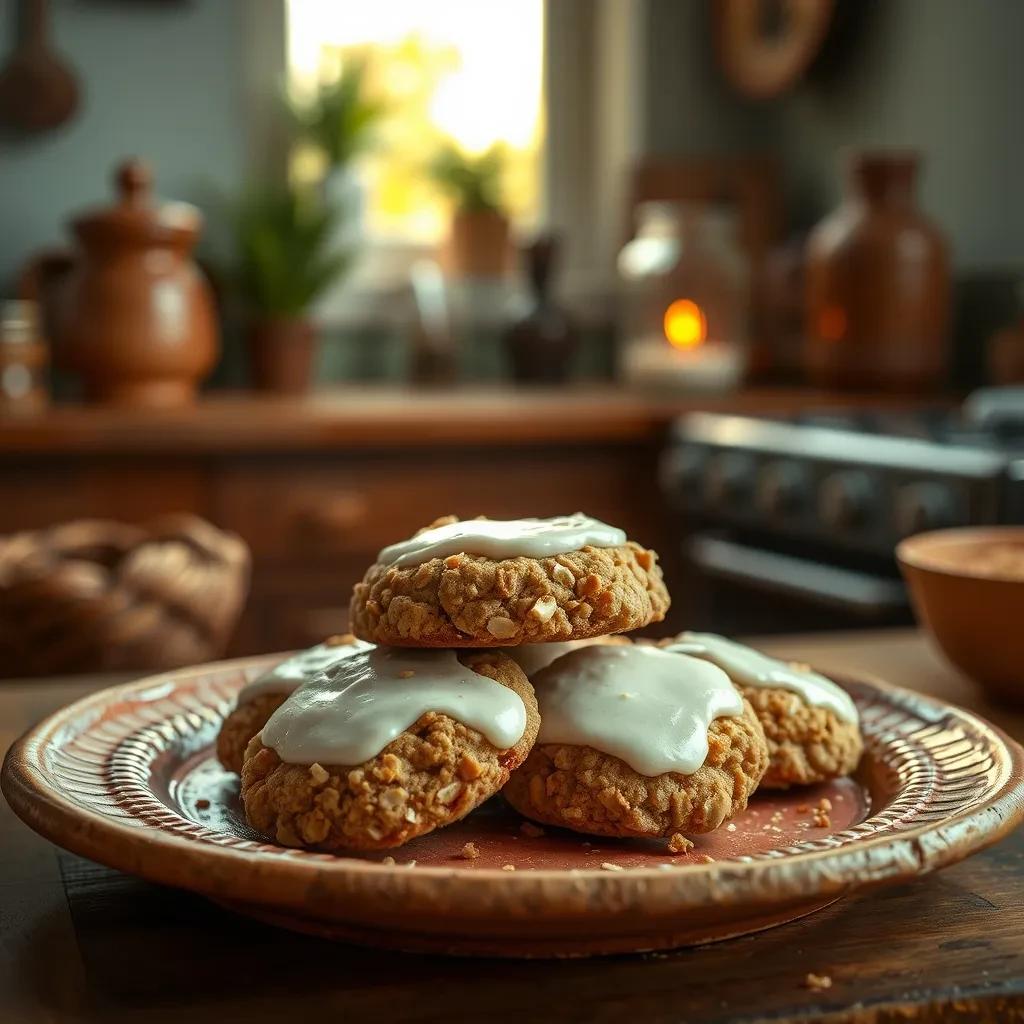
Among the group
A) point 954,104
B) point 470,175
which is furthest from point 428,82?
point 954,104

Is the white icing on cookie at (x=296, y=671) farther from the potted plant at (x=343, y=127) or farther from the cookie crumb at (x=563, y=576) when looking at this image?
the potted plant at (x=343, y=127)

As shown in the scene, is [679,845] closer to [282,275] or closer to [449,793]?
[449,793]

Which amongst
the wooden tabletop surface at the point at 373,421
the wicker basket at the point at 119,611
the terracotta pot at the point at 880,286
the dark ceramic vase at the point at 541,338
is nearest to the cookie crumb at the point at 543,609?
the wicker basket at the point at 119,611

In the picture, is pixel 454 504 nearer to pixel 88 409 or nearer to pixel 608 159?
pixel 88 409

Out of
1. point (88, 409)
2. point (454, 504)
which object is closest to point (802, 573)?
point (454, 504)

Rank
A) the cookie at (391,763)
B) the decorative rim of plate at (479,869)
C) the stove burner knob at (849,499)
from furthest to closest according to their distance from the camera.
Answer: the stove burner knob at (849,499)
the cookie at (391,763)
the decorative rim of plate at (479,869)

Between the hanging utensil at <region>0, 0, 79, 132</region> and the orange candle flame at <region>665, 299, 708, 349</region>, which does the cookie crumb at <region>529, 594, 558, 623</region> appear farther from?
the hanging utensil at <region>0, 0, 79, 132</region>
